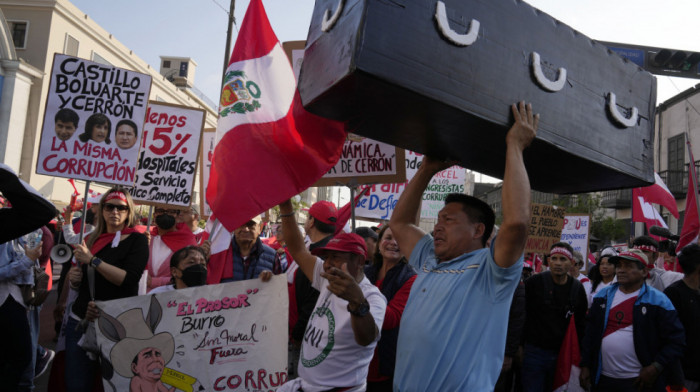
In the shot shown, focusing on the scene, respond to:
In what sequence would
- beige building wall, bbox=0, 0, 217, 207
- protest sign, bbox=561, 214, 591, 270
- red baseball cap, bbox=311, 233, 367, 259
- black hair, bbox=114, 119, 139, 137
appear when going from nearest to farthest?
red baseball cap, bbox=311, 233, 367, 259, black hair, bbox=114, 119, 139, 137, protest sign, bbox=561, 214, 591, 270, beige building wall, bbox=0, 0, 217, 207

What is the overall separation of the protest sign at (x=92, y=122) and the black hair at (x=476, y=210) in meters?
3.87

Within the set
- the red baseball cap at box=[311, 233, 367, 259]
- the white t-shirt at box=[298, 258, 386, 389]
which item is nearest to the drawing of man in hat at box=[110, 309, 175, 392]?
the white t-shirt at box=[298, 258, 386, 389]

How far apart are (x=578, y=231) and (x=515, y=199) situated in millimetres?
9060

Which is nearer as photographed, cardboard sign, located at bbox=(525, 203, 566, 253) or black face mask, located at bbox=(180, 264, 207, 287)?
black face mask, located at bbox=(180, 264, 207, 287)

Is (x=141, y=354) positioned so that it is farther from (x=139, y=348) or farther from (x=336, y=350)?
(x=336, y=350)

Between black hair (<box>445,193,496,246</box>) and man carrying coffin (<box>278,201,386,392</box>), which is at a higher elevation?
black hair (<box>445,193,496,246</box>)

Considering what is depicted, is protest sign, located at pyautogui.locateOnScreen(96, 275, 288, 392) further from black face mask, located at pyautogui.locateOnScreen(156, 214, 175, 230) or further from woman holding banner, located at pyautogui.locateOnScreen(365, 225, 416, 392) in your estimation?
black face mask, located at pyautogui.locateOnScreen(156, 214, 175, 230)

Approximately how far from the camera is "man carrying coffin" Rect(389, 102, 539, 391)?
208 cm

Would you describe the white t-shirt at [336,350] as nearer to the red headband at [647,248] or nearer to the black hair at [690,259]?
the black hair at [690,259]

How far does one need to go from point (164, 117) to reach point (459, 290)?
5.44 m

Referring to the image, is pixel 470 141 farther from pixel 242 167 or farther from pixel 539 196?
pixel 539 196

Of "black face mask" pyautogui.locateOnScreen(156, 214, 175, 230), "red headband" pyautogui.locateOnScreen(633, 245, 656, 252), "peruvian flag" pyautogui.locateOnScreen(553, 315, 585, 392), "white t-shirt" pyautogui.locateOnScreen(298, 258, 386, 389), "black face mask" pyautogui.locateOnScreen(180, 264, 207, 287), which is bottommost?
"peruvian flag" pyautogui.locateOnScreen(553, 315, 585, 392)

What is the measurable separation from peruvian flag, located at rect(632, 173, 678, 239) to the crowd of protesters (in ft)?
3.09

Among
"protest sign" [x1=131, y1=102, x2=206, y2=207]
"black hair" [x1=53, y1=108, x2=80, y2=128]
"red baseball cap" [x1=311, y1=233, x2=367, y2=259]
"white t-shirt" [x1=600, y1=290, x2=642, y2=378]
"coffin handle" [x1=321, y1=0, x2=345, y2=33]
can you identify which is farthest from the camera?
"protest sign" [x1=131, y1=102, x2=206, y2=207]
